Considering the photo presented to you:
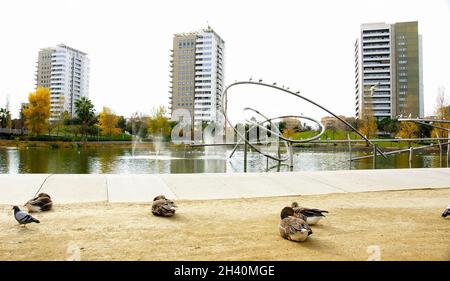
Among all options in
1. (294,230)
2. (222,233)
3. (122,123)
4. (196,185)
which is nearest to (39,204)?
(222,233)

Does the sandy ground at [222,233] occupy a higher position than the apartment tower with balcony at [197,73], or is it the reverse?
the apartment tower with balcony at [197,73]

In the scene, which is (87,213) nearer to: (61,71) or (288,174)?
(288,174)

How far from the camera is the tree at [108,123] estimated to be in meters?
63.6

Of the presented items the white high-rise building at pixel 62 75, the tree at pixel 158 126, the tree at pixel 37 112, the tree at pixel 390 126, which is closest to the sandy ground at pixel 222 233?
the tree at pixel 37 112

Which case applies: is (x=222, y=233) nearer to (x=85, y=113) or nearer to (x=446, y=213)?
(x=446, y=213)

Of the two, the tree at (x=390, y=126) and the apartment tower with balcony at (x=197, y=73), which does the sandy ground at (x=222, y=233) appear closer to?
the tree at (x=390, y=126)

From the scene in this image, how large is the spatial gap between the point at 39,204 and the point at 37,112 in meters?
42.7

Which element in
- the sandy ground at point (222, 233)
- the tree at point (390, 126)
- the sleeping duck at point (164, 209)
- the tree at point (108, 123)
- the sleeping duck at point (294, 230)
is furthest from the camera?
the tree at point (108, 123)

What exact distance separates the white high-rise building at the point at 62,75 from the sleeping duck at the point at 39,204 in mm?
48279

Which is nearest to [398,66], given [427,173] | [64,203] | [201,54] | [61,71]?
[201,54]

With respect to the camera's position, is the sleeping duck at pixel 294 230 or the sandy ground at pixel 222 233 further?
the sleeping duck at pixel 294 230

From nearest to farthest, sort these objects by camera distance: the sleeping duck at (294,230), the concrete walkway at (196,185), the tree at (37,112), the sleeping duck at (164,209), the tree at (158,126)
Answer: the sleeping duck at (294,230)
the sleeping duck at (164,209)
the concrete walkway at (196,185)
the tree at (37,112)
the tree at (158,126)

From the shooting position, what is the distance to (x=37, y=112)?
42750mm

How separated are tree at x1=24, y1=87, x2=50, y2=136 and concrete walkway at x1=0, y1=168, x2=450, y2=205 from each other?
39.0m
